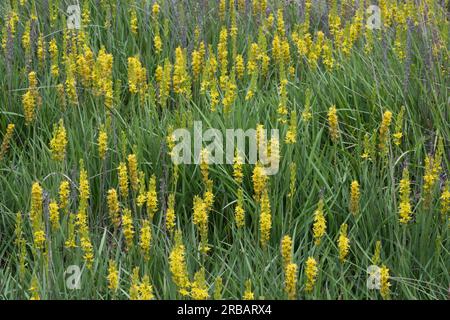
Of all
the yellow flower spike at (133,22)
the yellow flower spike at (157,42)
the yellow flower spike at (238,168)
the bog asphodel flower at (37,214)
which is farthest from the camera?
the yellow flower spike at (133,22)

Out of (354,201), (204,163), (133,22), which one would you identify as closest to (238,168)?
(204,163)

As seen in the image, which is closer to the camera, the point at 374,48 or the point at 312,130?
the point at 312,130

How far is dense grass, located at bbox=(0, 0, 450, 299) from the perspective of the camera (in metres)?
2.79

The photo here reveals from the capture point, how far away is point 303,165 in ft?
10.9

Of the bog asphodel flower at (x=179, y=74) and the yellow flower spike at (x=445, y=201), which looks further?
the bog asphodel flower at (x=179, y=74)

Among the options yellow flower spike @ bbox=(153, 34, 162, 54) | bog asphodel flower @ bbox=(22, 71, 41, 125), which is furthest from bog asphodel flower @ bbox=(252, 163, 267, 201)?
yellow flower spike @ bbox=(153, 34, 162, 54)

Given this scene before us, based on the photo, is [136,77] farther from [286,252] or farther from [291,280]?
[291,280]

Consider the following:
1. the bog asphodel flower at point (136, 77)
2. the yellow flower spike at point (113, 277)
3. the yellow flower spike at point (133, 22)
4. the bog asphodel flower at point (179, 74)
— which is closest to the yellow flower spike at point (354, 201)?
the yellow flower spike at point (113, 277)

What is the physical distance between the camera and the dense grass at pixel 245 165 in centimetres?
279

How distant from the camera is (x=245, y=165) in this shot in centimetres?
330

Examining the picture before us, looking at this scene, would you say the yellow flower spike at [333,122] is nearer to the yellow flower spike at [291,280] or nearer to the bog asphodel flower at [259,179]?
the bog asphodel flower at [259,179]
